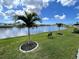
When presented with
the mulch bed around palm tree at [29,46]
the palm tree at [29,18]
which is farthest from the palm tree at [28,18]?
the mulch bed around palm tree at [29,46]

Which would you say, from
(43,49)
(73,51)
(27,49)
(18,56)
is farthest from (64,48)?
(18,56)

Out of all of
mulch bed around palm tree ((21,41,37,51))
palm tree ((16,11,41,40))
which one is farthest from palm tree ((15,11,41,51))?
mulch bed around palm tree ((21,41,37,51))

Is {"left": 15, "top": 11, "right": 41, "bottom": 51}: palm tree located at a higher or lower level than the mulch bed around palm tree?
higher

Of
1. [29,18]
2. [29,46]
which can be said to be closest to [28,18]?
[29,18]

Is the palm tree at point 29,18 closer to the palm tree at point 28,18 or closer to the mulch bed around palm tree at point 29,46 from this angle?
the palm tree at point 28,18

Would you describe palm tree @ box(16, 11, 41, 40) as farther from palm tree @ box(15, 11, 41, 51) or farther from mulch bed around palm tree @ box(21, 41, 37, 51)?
mulch bed around palm tree @ box(21, 41, 37, 51)

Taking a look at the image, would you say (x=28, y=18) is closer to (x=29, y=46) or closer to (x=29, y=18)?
(x=29, y=18)

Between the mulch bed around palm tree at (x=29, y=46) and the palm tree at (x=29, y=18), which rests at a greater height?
the palm tree at (x=29, y=18)

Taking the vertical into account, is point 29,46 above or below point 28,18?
below

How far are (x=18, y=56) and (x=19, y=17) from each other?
303 cm

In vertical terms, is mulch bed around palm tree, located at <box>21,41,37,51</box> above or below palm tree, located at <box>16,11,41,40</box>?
below

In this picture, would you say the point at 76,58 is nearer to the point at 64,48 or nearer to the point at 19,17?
the point at 64,48

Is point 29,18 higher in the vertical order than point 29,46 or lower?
higher

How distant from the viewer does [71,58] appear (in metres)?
9.61
